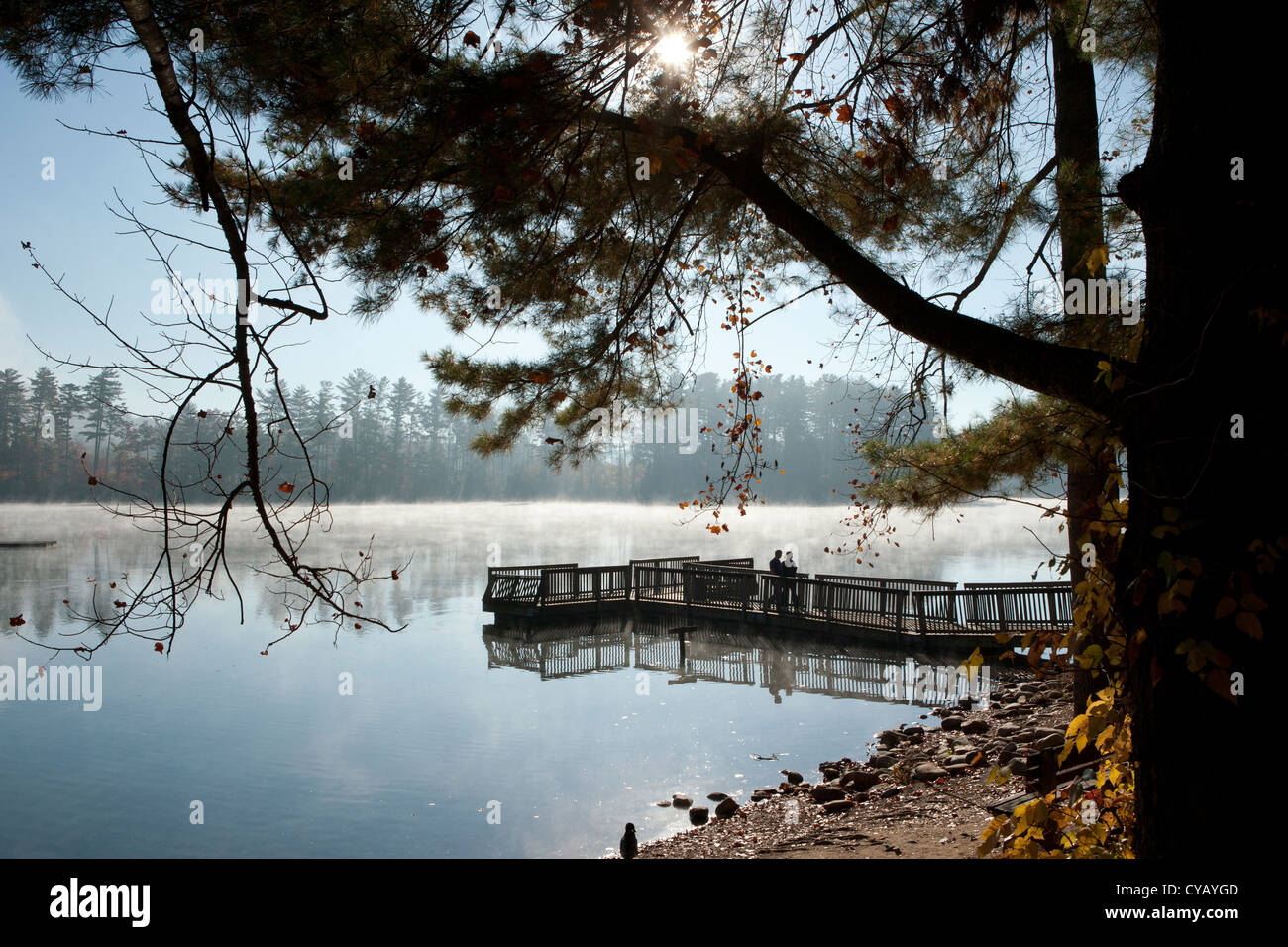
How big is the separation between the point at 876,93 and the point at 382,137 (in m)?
2.57

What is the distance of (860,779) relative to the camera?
27.8 feet

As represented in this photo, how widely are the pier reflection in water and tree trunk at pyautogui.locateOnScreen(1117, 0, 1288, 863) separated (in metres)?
10.6

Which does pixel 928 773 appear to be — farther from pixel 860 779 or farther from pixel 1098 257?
pixel 1098 257

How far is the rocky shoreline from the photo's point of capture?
6.20 m

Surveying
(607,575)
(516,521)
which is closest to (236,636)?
(607,575)

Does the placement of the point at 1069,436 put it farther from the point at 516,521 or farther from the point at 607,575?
the point at 516,521

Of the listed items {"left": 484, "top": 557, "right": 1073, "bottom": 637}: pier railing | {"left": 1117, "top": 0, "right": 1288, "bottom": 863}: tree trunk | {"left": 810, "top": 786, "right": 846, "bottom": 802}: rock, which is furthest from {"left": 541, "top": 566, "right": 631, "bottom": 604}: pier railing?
{"left": 1117, "top": 0, "right": 1288, "bottom": 863}: tree trunk

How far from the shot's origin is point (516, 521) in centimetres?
7762

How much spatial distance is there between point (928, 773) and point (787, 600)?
9812 millimetres

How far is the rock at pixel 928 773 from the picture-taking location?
8.03 m

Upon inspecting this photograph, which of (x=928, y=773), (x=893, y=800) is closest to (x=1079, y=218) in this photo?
(x=893, y=800)

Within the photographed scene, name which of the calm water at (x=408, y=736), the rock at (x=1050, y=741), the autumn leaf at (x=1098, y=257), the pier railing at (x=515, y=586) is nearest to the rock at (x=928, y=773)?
the rock at (x=1050, y=741)

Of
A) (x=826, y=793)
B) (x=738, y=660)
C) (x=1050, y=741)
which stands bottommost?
(x=738, y=660)

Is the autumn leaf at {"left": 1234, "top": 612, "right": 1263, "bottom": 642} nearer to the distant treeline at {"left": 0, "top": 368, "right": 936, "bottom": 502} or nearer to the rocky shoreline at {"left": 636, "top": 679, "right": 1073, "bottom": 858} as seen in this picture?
the rocky shoreline at {"left": 636, "top": 679, "right": 1073, "bottom": 858}
